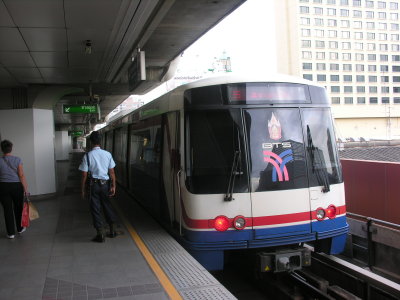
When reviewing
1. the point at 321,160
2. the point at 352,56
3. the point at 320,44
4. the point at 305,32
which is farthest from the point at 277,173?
the point at 320,44

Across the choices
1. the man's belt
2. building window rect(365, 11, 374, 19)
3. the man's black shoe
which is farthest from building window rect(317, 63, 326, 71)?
the man's black shoe

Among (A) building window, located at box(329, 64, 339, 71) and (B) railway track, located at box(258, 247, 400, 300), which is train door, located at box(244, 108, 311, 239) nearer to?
(B) railway track, located at box(258, 247, 400, 300)

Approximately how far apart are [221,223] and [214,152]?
0.94m

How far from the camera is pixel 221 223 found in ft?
17.2

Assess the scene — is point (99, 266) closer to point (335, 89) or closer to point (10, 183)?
point (10, 183)

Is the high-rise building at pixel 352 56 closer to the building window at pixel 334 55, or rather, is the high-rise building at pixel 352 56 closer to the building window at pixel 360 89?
the building window at pixel 360 89

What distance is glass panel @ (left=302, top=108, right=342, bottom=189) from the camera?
Answer: 557 cm

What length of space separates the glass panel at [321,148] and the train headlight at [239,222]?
43.9 inches

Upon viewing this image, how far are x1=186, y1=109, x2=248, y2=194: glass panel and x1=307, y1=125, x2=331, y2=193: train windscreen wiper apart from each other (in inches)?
39.8

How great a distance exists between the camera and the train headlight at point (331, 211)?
5586 millimetres

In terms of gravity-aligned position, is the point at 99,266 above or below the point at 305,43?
below

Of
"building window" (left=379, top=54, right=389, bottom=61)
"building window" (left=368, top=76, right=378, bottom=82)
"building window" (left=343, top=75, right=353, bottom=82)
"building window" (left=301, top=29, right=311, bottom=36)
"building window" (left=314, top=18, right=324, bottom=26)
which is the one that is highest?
"building window" (left=314, top=18, right=324, bottom=26)

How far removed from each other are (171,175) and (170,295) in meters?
2.37

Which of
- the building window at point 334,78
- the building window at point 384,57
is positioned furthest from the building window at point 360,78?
the building window at point 334,78
